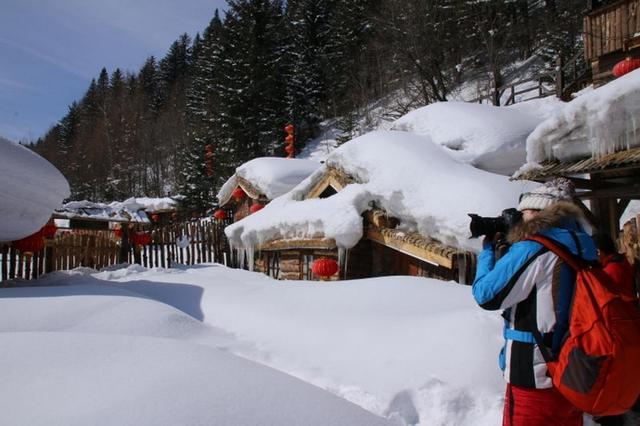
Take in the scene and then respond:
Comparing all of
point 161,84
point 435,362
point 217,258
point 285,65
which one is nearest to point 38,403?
point 435,362

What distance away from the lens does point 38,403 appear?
225cm

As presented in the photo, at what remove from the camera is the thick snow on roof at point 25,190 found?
6922 mm

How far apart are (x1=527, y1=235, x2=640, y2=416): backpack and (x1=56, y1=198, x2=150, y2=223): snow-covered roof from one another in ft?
67.2

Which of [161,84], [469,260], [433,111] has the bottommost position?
[469,260]

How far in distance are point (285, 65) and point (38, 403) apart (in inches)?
1343

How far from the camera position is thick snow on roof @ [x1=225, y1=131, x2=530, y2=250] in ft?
21.7

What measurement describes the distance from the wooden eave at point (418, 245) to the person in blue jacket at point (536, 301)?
4.52m

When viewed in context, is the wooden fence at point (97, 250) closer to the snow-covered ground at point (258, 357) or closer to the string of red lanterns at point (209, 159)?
the snow-covered ground at point (258, 357)

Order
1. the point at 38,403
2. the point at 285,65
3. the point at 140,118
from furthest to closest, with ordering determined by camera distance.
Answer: the point at 140,118, the point at 285,65, the point at 38,403

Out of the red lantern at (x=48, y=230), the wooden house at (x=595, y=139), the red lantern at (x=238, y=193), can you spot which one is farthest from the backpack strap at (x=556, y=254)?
the red lantern at (x=238, y=193)

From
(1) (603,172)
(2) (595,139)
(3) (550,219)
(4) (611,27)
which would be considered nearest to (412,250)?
(1) (603,172)

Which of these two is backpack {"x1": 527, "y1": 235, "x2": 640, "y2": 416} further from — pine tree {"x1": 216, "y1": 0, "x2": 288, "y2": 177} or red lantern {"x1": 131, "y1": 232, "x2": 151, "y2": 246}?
pine tree {"x1": 216, "y1": 0, "x2": 288, "y2": 177}

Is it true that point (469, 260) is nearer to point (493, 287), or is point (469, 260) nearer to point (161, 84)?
point (493, 287)

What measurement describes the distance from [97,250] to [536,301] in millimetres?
13093
